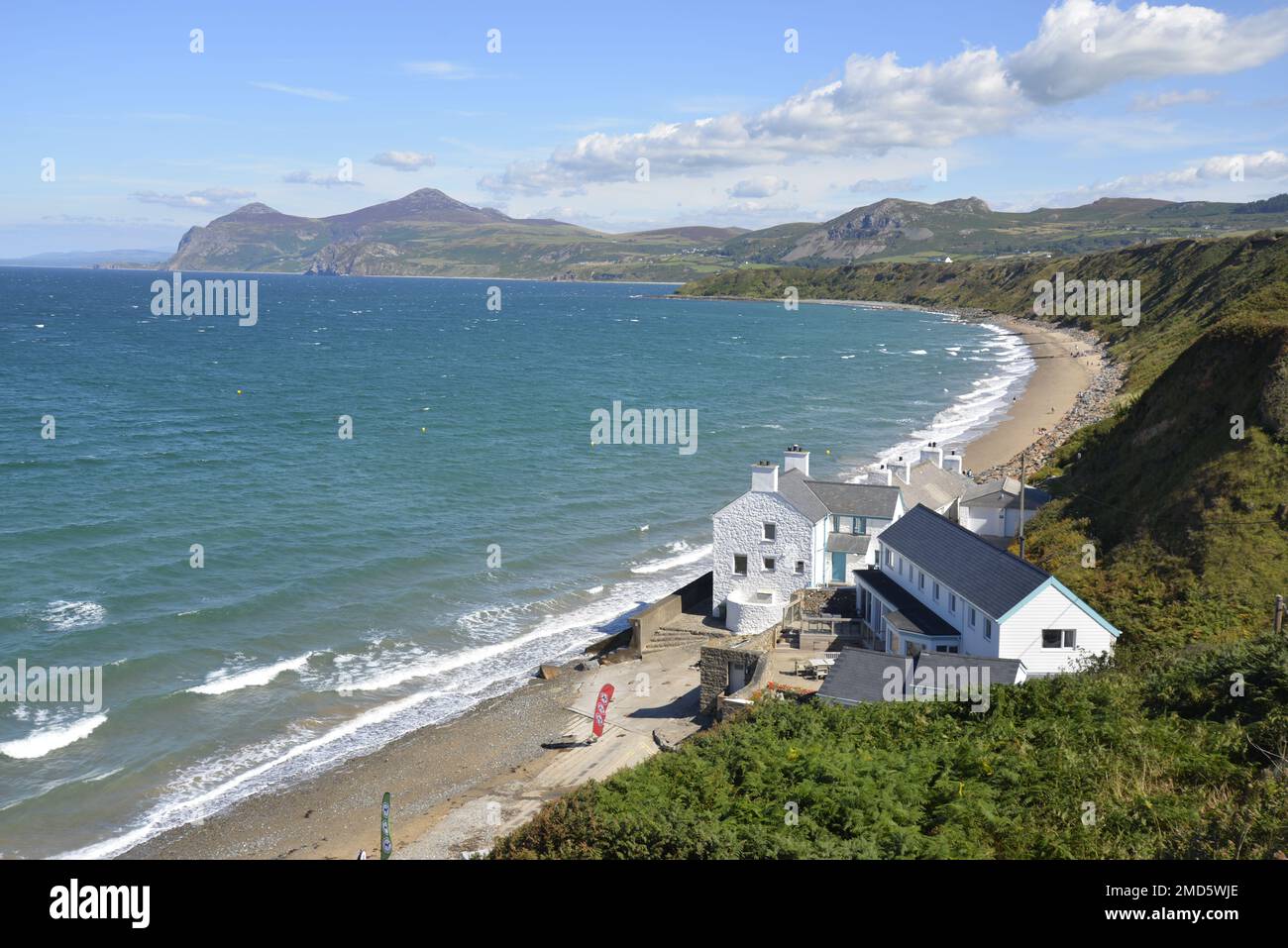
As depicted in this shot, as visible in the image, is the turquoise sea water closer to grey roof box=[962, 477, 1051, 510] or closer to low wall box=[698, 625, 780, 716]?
low wall box=[698, 625, 780, 716]

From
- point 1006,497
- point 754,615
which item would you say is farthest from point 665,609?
point 1006,497

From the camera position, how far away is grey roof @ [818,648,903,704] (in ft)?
75.0

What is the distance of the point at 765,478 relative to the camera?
114 feet

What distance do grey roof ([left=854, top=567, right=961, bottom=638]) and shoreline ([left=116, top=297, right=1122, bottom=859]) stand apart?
22.0 ft

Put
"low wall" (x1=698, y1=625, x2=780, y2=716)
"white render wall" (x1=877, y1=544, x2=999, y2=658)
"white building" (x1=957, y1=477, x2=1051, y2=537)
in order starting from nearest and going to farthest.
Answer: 1. "white render wall" (x1=877, y1=544, x2=999, y2=658)
2. "low wall" (x1=698, y1=625, x2=780, y2=716)
3. "white building" (x1=957, y1=477, x2=1051, y2=537)

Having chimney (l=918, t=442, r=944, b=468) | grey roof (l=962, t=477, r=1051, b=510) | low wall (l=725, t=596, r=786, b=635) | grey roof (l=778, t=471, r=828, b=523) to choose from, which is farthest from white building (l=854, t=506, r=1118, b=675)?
chimney (l=918, t=442, r=944, b=468)

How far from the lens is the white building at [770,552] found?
34.6 meters

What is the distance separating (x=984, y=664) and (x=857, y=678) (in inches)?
130

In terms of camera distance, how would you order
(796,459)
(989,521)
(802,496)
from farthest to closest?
1. (989,521)
2. (796,459)
3. (802,496)

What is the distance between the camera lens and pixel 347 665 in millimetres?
34000

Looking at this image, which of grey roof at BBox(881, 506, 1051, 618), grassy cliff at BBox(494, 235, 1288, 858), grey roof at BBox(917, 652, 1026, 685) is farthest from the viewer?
grey roof at BBox(881, 506, 1051, 618)

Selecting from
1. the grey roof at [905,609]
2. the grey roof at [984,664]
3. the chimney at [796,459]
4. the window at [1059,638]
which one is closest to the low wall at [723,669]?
the grey roof at [905,609]

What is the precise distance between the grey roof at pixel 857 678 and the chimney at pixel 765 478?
10.8 m

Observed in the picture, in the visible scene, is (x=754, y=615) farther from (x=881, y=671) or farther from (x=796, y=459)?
(x=881, y=671)
